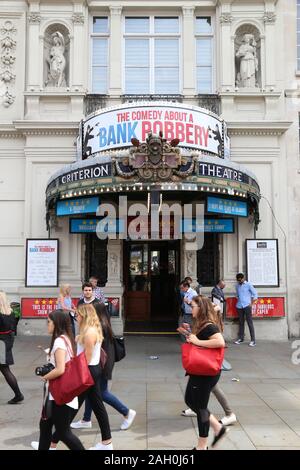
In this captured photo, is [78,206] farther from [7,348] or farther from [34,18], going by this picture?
[34,18]

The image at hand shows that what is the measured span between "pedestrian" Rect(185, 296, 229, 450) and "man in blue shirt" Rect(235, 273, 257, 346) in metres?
7.16

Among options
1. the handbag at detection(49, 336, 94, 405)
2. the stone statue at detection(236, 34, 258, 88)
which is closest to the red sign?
the stone statue at detection(236, 34, 258, 88)

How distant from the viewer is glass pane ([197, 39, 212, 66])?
14031 millimetres

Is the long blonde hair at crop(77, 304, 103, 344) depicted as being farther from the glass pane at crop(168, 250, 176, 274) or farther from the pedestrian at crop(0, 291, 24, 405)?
the glass pane at crop(168, 250, 176, 274)

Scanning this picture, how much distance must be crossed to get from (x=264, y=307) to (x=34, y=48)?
1031 cm

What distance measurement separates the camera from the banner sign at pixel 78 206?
11.3 metres

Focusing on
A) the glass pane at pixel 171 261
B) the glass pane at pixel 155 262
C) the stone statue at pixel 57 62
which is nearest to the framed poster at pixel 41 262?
the glass pane at pixel 155 262

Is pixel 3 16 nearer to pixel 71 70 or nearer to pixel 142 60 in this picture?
pixel 71 70

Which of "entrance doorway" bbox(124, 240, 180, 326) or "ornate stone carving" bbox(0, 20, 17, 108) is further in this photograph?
"entrance doorway" bbox(124, 240, 180, 326)

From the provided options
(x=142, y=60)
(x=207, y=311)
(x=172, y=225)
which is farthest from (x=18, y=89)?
(x=207, y=311)

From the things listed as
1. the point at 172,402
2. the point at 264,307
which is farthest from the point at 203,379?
the point at 264,307

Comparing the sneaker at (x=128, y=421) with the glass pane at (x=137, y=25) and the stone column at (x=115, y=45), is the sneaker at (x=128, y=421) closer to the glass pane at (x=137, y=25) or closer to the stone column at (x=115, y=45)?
the stone column at (x=115, y=45)

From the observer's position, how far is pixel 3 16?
13797 mm

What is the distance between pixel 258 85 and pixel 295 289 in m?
6.34
